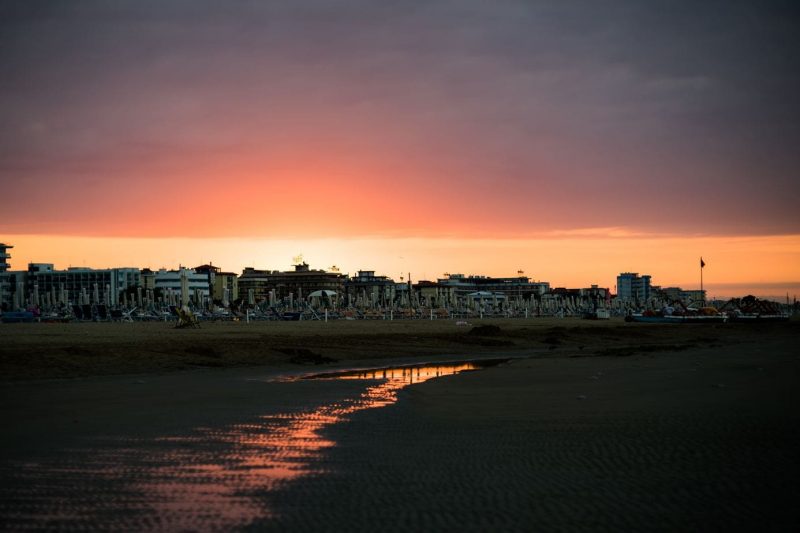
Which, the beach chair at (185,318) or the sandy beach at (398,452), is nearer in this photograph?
the sandy beach at (398,452)

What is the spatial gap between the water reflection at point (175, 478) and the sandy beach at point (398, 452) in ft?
0.11

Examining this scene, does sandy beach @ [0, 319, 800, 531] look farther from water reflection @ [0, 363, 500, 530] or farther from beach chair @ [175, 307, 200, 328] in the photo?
beach chair @ [175, 307, 200, 328]

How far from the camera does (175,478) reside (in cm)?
946

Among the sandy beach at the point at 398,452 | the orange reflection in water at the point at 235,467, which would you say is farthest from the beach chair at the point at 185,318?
the orange reflection in water at the point at 235,467

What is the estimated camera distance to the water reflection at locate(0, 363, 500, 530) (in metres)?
7.68

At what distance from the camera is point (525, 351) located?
3978cm

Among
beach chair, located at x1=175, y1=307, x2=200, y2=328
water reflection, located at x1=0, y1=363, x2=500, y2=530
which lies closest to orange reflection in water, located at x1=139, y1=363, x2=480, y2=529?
water reflection, located at x1=0, y1=363, x2=500, y2=530

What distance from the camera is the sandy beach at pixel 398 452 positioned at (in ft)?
25.6

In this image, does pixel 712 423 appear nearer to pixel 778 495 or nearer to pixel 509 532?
pixel 778 495

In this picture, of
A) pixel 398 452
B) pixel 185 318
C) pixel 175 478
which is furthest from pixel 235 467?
pixel 185 318

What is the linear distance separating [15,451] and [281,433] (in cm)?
378

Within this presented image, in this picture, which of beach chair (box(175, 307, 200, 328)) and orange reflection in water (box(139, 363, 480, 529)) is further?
beach chair (box(175, 307, 200, 328))

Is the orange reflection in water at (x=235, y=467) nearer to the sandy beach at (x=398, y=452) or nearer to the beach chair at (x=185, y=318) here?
the sandy beach at (x=398, y=452)

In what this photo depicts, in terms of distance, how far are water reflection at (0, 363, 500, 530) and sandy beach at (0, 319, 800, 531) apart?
3 centimetres
